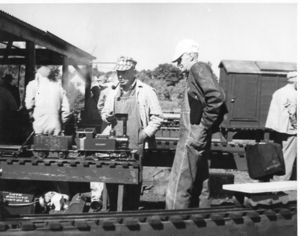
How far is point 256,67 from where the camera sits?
42.0ft

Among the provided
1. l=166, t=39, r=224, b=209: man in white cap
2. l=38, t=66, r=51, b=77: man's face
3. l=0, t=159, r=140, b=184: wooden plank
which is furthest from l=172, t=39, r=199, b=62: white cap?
l=38, t=66, r=51, b=77: man's face

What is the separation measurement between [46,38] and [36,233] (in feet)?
23.4

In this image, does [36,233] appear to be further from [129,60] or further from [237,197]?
[129,60]

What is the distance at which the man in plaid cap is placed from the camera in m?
4.03

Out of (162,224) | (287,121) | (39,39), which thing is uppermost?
(39,39)

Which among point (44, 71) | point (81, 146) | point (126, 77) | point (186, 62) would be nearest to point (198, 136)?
point (186, 62)

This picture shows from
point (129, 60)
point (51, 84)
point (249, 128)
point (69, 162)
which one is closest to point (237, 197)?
point (69, 162)

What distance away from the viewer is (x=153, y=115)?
416cm

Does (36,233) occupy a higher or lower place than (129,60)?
lower

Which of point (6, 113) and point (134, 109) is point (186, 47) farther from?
point (6, 113)

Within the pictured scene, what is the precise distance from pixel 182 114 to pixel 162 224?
4.38 feet

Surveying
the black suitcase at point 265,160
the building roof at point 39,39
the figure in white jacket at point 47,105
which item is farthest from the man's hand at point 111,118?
the building roof at point 39,39

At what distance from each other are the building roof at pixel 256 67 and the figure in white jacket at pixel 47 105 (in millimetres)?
8788

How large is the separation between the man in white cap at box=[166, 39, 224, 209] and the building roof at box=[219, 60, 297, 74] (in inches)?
384
